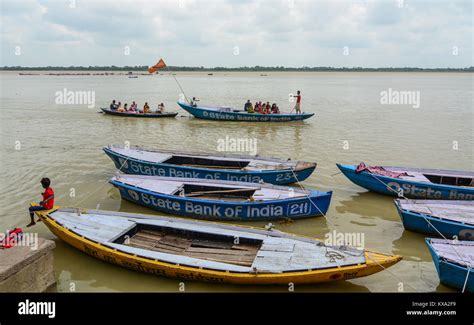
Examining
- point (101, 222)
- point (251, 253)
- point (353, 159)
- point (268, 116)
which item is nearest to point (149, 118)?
point (268, 116)

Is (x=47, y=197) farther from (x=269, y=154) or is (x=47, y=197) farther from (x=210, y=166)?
(x=269, y=154)

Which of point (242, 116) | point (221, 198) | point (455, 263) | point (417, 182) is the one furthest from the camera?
point (242, 116)

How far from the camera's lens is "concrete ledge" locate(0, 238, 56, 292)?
6.23 m

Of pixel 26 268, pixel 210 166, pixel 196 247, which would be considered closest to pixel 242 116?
pixel 210 166

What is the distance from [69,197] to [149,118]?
16823 mm

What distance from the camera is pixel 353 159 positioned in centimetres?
1802

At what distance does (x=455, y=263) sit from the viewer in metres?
7.50

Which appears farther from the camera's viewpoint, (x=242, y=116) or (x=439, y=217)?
(x=242, y=116)

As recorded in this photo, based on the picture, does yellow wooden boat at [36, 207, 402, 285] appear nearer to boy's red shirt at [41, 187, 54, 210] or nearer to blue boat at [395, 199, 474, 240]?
boy's red shirt at [41, 187, 54, 210]

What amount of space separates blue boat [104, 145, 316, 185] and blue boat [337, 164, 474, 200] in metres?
1.77

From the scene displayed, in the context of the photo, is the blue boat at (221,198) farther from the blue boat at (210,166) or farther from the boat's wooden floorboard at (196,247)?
the boat's wooden floorboard at (196,247)

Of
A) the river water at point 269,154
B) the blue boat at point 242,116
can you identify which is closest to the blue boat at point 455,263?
the river water at point 269,154

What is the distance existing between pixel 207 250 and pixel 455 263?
492 centimetres
